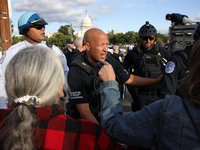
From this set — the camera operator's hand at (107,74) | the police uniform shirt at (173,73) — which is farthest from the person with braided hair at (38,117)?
the police uniform shirt at (173,73)

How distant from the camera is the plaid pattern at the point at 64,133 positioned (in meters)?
1.12

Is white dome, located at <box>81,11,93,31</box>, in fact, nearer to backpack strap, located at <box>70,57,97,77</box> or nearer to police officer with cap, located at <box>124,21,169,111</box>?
police officer with cap, located at <box>124,21,169,111</box>

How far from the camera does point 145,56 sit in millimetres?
3697

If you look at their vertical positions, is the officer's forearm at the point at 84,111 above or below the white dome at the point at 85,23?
below

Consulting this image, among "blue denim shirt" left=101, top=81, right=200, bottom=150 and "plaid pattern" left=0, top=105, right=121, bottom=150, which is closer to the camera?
"blue denim shirt" left=101, top=81, right=200, bottom=150

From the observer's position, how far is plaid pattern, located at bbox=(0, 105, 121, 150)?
3.67ft

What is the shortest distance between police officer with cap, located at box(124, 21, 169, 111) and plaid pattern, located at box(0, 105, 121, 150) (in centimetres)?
241

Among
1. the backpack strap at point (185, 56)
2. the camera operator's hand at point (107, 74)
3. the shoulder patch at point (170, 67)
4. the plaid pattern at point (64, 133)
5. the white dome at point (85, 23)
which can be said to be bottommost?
the plaid pattern at point (64, 133)

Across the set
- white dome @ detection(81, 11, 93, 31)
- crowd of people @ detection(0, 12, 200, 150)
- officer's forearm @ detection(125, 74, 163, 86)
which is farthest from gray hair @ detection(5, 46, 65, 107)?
white dome @ detection(81, 11, 93, 31)

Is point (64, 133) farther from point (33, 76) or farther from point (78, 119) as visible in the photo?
point (33, 76)

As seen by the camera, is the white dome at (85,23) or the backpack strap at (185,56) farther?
the white dome at (85,23)

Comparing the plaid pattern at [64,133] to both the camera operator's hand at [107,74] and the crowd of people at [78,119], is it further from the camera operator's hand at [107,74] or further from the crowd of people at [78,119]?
the camera operator's hand at [107,74]

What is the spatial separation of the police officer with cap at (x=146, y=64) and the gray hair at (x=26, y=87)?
8.62 feet

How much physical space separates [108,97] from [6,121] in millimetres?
752
